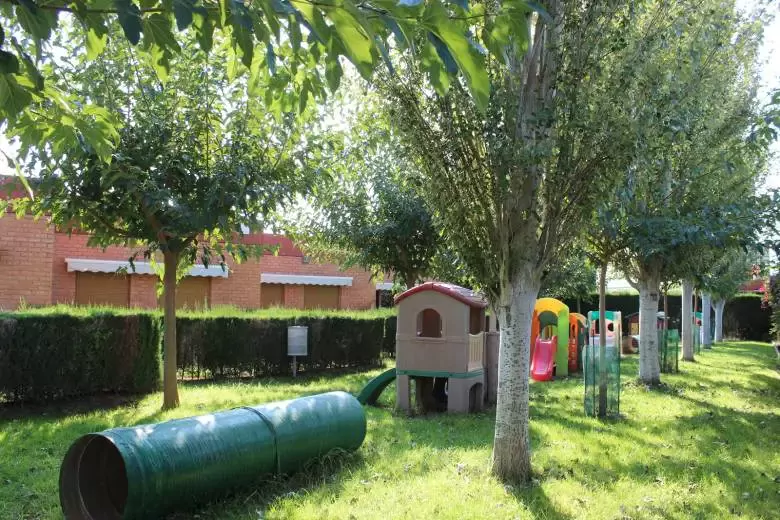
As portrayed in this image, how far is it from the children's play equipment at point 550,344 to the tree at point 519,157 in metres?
8.25

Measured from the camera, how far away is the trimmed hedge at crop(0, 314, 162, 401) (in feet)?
29.2

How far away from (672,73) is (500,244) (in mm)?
2207

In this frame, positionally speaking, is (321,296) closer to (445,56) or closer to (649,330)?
(649,330)

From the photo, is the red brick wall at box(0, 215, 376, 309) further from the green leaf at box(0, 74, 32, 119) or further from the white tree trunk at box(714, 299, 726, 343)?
the white tree trunk at box(714, 299, 726, 343)

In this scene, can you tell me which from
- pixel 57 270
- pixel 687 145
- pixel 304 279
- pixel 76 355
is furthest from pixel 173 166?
pixel 304 279

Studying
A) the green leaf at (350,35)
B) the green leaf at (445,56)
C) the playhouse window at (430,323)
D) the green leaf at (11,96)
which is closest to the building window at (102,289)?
the playhouse window at (430,323)

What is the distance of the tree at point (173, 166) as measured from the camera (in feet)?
27.1

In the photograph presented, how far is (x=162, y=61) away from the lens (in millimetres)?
3078

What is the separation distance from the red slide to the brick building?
6.29m

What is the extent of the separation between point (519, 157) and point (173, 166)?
16.5 feet

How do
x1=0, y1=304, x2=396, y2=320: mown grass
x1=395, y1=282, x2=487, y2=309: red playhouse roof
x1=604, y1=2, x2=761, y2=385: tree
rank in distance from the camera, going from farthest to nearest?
x1=395, y1=282, x2=487, y2=309: red playhouse roof, x1=0, y1=304, x2=396, y2=320: mown grass, x1=604, y1=2, x2=761, y2=385: tree

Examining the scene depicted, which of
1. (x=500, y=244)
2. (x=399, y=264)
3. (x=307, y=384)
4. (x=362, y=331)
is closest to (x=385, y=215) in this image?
(x=399, y=264)

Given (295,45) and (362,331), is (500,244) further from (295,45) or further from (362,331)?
(362,331)

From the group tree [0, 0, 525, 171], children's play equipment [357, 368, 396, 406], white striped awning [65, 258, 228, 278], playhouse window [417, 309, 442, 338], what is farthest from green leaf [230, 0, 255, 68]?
white striped awning [65, 258, 228, 278]
